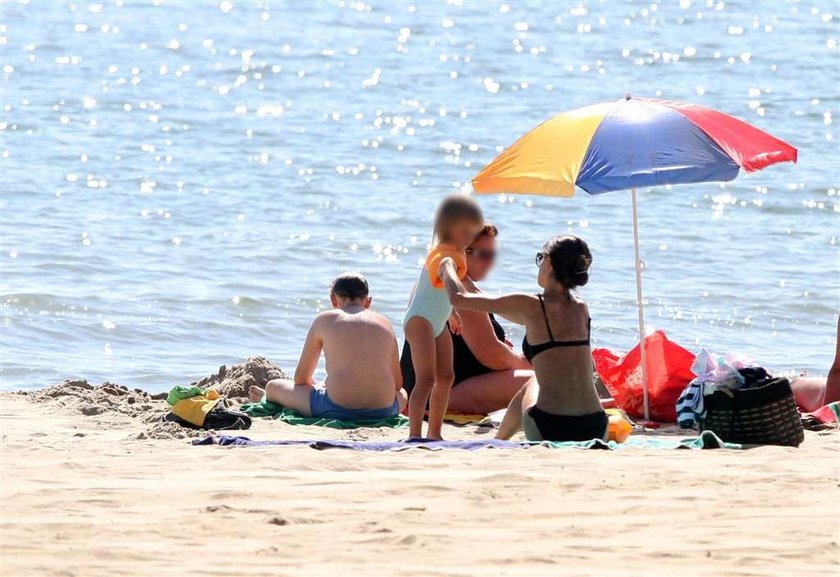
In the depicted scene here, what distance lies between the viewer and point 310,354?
6.82 m

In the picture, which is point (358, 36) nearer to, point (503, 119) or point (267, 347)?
point (503, 119)

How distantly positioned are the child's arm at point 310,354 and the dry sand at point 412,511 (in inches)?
45.1

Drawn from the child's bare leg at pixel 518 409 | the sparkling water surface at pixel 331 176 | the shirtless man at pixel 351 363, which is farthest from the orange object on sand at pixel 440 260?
the sparkling water surface at pixel 331 176

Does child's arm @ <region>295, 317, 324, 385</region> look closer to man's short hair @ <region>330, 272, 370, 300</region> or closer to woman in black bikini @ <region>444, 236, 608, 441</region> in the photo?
man's short hair @ <region>330, 272, 370, 300</region>

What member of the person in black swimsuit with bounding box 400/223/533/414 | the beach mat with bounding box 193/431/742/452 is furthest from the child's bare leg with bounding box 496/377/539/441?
the person in black swimsuit with bounding box 400/223/533/414

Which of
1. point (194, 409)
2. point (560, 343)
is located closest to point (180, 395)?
point (194, 409)

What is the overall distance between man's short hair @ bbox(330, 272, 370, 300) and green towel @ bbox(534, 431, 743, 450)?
1549mm

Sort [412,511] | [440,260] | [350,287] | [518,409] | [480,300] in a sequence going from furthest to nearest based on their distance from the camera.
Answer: [350,287]
[518,409]
[440,260]
[480,300]
[412,511]

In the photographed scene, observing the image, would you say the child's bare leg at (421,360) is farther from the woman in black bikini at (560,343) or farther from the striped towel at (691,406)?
the striped towel at (691,406)

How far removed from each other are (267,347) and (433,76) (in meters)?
13.5

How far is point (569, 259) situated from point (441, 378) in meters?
0.79

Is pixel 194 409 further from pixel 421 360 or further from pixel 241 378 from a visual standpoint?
pixel 241 378

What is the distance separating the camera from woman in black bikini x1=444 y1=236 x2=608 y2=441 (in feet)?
18.4

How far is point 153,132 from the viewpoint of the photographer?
17.9 m
